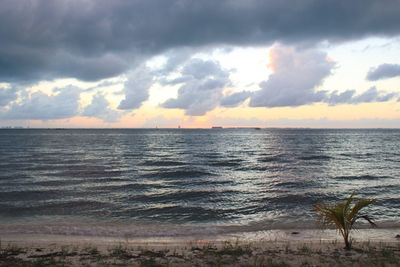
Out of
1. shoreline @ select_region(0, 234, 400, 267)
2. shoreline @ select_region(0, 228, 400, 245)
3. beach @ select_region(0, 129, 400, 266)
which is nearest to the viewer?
shoreline @ select_region(0, 234, 400, 267)

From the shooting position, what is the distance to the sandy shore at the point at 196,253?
37.6 feet

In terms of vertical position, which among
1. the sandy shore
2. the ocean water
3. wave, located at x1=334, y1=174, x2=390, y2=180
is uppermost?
the sandy shore

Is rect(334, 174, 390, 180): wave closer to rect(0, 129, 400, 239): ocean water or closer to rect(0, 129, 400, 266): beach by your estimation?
rect(0, 129, 400, 239): ocean water

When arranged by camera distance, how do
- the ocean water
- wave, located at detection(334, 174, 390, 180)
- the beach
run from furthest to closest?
wave, located at detection(334, 174, 390, 180) < the ocean water < the beach

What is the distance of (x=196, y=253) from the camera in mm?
12867

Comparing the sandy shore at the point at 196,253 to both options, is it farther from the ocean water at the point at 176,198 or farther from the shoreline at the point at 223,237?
the ocean water at the point at 176,198

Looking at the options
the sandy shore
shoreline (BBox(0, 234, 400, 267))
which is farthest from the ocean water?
shoreline (BBox(0, 234, 400, 267))

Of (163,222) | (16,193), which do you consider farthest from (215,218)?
(16,193)

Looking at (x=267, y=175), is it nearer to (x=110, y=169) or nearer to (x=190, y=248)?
(x=110, y=169)

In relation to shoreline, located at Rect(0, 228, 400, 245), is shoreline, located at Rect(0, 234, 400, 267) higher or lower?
higher

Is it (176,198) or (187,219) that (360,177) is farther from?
(187,219)

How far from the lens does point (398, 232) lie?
1745cm

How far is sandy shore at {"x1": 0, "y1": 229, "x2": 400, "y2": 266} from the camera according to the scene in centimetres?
1145

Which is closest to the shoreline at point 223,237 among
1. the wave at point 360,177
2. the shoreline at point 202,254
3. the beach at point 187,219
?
the beach at point 187,219
